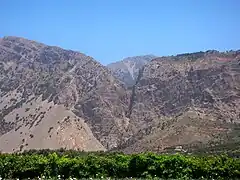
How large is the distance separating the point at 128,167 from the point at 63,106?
4854 inches

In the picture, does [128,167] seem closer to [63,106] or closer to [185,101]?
[185,101]

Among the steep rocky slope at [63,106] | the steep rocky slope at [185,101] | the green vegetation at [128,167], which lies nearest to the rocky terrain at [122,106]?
the steep rocky slope at [185,101]

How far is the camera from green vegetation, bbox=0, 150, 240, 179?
3541cm

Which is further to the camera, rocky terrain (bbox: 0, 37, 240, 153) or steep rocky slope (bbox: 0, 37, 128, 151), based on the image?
steep rocky slope (bbox: 0, 37, 128, 151)

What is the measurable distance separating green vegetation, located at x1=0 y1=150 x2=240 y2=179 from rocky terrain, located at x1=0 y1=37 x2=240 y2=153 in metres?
77.8

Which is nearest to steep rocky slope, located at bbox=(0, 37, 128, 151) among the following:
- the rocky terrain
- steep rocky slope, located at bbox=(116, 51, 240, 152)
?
the rocky terrain

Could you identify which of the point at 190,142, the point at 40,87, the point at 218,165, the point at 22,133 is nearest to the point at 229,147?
the point at 190,142

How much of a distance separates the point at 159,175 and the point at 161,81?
5062 inches

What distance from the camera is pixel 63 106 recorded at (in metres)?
159

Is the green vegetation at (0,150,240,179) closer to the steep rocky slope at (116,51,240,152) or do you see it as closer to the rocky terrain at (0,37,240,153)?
the rocky terrain at (0,37,240,153)

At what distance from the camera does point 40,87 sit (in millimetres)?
172625

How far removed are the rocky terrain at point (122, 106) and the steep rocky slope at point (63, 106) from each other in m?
0.34

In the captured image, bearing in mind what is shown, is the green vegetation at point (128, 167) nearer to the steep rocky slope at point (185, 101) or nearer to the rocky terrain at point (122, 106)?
the rocky terrain at point (122, 106)

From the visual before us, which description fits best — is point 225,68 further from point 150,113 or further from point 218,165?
point 218,165
